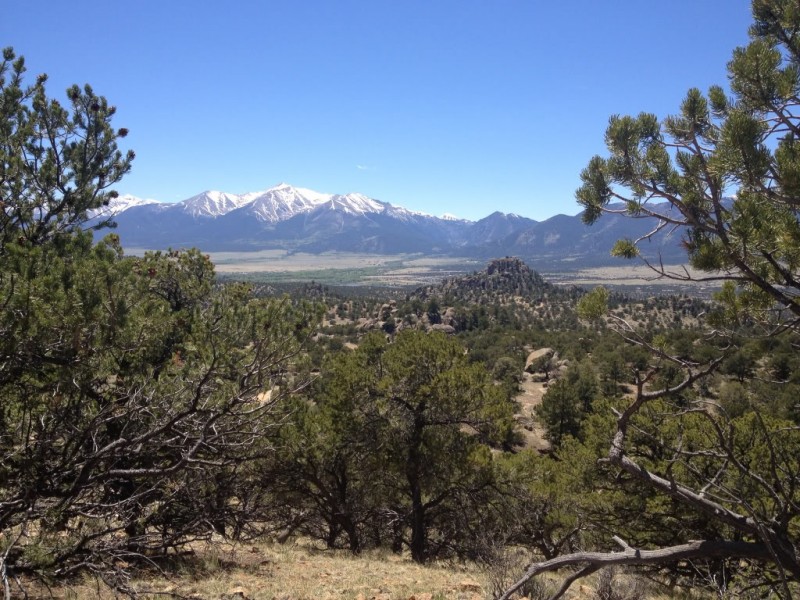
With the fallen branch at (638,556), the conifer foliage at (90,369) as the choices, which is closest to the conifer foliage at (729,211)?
the fallen branch at (638,556)

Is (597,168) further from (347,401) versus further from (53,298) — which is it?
(347,401)

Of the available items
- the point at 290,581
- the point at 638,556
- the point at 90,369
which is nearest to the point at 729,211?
the point at 638,556

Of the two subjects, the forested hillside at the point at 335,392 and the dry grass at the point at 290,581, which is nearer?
the forested hillside at the point at 335,392

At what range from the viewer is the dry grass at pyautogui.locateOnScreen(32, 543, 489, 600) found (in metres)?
6.20

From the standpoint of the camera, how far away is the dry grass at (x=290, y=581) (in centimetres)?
620

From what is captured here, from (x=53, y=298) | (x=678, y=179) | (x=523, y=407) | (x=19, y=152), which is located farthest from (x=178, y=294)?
(x=523, y=407)

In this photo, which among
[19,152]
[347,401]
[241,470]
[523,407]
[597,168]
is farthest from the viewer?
[523,407]

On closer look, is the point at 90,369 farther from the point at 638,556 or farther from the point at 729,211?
the point at 729,211

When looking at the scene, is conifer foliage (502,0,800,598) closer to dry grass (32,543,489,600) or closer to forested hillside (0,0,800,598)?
forested hillside (0,0,800,598)

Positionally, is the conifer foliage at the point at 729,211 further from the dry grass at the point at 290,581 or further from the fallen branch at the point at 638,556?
the dry grass at the point at 290,581

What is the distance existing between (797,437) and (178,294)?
14.4 meters

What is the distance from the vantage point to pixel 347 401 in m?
11.7

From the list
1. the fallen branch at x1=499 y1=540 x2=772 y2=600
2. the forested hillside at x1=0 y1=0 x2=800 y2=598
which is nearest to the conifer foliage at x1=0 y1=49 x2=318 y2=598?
the forested hillside at x1=0 y1=0 x2=800 y2=598

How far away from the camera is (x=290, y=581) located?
24.3ft
